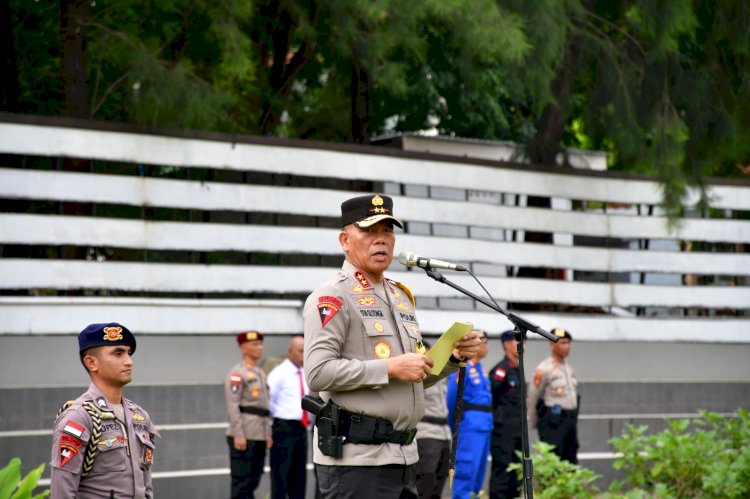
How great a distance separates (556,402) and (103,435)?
28.3ft

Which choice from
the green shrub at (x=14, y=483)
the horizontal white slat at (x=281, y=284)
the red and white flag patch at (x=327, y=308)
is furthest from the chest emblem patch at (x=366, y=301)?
the horizontal white slat at (x=281, y=284)

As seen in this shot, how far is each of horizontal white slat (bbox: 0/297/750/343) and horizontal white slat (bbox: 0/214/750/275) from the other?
619mm

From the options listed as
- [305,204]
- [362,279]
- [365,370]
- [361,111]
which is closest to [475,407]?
[305,204]

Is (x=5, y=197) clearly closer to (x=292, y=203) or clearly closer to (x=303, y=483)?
(x=292, y=203)

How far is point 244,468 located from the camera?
12.1 metres

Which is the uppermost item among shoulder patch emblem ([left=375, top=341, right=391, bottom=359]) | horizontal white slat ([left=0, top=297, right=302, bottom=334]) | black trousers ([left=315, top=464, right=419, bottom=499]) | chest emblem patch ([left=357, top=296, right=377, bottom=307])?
horizontal white slat ([left=0, top=297, right=302, bottom=334])

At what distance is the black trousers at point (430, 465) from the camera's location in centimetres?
1076

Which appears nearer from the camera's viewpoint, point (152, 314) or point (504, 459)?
point (152, 314)

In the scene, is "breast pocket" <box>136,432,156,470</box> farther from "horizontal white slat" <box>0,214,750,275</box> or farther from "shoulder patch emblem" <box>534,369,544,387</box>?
"shoulder patch emblem" <box>534,369,544,387</box>

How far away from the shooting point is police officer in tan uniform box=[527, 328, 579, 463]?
13.8 m

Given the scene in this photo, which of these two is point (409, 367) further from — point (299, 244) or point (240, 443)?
point (299, 244)

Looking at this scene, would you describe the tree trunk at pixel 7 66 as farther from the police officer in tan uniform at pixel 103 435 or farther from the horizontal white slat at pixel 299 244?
the police officer in tan uniform at pixel 103 435

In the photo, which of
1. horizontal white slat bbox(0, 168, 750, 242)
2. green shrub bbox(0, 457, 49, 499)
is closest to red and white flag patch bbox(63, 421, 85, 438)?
green shrub bbox(0, 457, 49, 499)

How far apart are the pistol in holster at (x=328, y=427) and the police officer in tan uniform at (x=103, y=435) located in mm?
920
